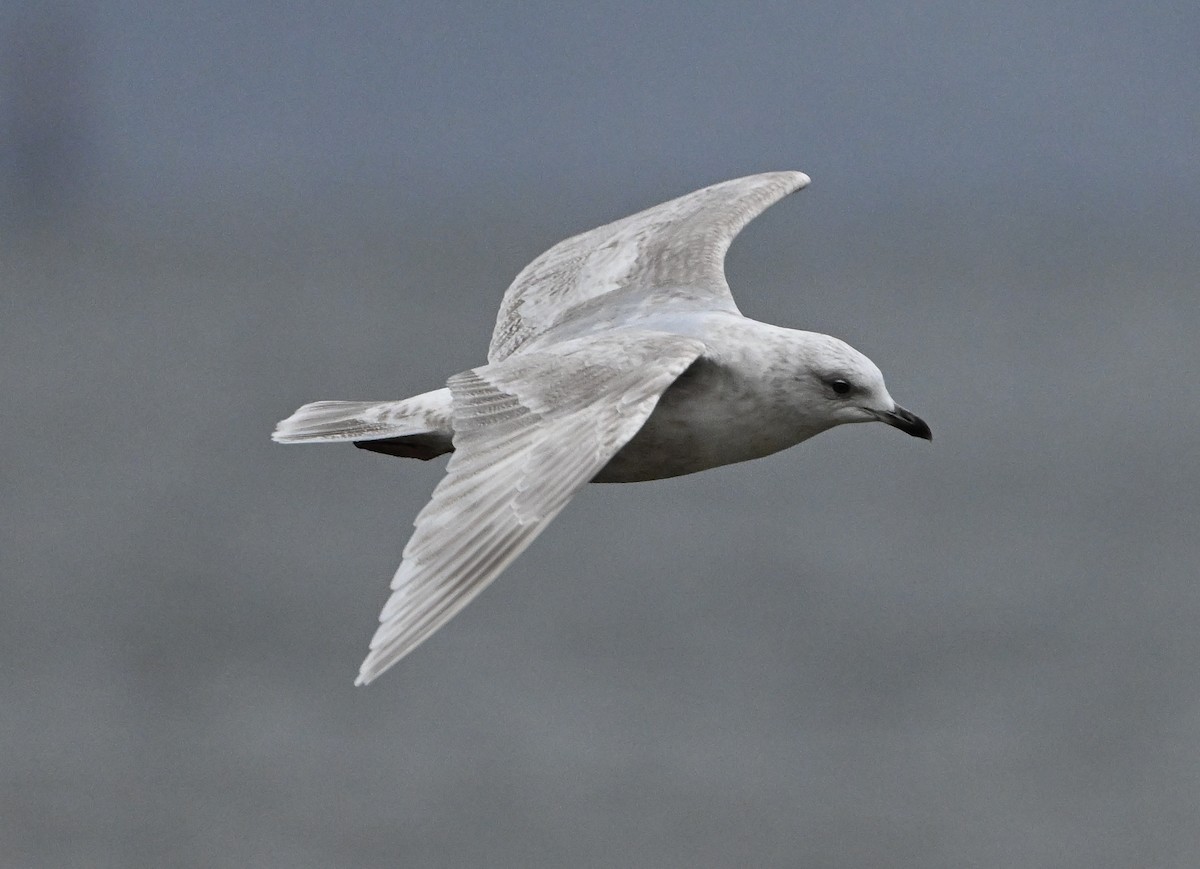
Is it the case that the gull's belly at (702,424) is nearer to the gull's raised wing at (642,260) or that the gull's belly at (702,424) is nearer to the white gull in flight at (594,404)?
the white gull in flight at (594,404)

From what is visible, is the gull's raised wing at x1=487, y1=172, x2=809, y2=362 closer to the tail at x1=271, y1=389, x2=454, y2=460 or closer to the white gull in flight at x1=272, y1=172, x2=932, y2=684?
the white gull in flight at x1=272, y1=172, x2=932, y2=684

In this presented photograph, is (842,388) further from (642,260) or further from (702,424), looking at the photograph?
(642,260)

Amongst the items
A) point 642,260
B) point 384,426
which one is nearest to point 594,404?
point 384,426

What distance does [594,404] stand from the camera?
8.52 meters

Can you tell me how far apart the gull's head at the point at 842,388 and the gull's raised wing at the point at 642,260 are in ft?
3.65

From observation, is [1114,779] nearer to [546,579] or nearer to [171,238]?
[546,579]

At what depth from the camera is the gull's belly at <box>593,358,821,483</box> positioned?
9.20m

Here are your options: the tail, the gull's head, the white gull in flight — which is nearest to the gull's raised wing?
the white gull in flight

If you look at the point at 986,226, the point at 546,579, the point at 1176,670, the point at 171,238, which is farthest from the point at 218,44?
the point at 1176,670

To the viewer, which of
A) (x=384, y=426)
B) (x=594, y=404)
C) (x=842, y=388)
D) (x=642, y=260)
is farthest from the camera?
(x=642, y=260)

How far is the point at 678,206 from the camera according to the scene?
39.6 ft

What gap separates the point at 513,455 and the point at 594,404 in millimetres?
428

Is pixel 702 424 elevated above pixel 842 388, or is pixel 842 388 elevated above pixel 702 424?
pixel 842 388

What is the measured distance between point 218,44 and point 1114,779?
6502 centimetres
